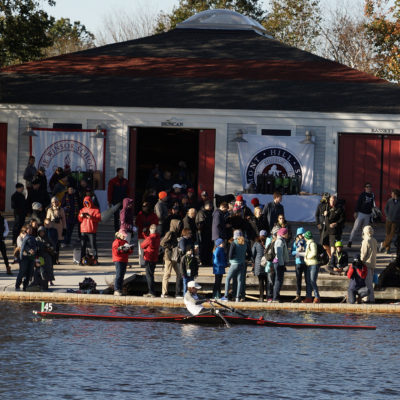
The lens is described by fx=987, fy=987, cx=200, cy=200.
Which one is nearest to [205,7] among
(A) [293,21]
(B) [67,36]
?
(A) [293,21]

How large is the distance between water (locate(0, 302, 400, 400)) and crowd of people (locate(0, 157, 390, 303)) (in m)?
1.49

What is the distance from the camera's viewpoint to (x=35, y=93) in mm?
38250

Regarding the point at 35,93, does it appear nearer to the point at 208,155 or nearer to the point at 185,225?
the point at 208,155

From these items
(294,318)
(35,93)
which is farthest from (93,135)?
(294,318)

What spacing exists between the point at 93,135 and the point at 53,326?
1650cm

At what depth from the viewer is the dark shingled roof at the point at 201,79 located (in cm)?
3759

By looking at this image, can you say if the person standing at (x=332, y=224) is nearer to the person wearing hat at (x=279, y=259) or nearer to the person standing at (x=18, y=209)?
the person wearing hat at (x=279, y=259)

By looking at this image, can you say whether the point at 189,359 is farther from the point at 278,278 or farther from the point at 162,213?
the point at 162,213

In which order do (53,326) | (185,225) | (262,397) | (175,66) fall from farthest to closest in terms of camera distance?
(175,66) → (185,225) → (53,326) → (262,397)

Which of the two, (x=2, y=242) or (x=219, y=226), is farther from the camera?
(x=219, y=226)

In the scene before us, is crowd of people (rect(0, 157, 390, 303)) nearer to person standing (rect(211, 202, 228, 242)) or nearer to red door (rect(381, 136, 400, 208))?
person standing (rect(211, 202, 228, 242))

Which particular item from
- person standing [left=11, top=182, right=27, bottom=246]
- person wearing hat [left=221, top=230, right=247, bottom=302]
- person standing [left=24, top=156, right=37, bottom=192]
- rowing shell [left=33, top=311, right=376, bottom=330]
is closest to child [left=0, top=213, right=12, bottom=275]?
person standing [left=11, top=182, right=27, bottom=246]

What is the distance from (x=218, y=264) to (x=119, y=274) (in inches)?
97.2

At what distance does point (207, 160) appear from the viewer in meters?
37.3
